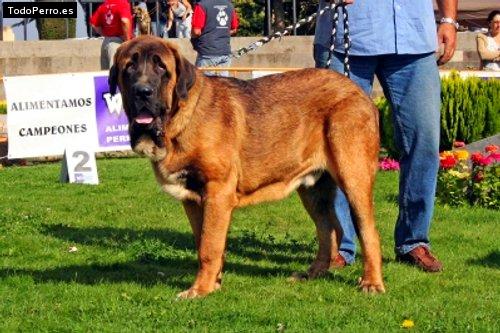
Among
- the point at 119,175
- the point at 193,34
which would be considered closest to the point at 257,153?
the point at 119,175

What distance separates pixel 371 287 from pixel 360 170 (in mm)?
742

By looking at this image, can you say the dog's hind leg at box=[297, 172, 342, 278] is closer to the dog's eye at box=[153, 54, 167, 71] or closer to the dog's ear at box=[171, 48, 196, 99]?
the dog's ear at box=[171, 48, 196, 99]

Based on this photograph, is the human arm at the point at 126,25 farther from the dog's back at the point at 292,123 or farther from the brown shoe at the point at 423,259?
the dog's back at the point at 292,123

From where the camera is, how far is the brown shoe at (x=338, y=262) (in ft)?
25.0

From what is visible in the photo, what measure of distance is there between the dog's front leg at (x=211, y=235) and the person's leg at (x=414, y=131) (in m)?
1.71

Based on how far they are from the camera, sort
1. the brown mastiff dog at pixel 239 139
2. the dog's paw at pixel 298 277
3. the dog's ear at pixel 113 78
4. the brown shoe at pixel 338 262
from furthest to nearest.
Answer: the brown shoe at pixel 338 262
the dog's paw at pixel 298 277
the dog's ear at pixel 113 78
the brown mastiff dog at pixel 239 139

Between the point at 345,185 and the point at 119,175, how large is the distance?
726 cm

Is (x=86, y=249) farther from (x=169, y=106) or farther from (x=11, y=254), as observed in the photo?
(x=169, y=106)

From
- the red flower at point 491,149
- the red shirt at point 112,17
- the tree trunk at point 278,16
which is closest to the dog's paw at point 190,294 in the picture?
the red flower at point 491,149

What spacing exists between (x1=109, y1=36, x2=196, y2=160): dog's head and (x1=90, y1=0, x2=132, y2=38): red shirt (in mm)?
10010

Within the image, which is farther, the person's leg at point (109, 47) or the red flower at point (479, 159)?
the person's leg at point (109, 47)

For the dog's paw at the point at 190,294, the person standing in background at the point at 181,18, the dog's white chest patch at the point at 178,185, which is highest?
the dog's white chest patch at the point at 178,185

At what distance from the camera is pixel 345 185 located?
6.99 meters

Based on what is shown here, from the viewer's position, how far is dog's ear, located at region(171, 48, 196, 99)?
6508 mm
